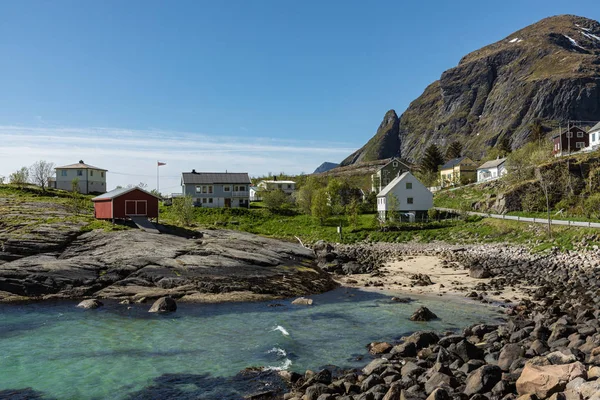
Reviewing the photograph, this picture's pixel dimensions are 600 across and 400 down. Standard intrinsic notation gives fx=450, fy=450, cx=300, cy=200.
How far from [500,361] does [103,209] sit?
47628 mm

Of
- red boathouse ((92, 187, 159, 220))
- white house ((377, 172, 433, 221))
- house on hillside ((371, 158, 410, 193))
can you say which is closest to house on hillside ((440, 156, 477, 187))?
house on hillside ((371, 158, 410, 193))

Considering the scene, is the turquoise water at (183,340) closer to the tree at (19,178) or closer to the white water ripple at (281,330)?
the white water ripple at (281,330)

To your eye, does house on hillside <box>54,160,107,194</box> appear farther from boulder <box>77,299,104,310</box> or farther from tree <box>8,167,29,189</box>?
boulder <box>77,299,104,310</box>

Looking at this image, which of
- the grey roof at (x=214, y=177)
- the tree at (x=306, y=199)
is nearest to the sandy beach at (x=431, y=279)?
the tree at (x=306, y=199)

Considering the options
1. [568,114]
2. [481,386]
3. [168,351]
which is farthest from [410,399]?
[568,114]

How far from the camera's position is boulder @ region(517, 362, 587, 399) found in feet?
39.5

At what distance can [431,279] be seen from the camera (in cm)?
3853

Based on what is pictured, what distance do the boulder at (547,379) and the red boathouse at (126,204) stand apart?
153ft

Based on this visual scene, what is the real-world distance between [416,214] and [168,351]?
5913 centimetres

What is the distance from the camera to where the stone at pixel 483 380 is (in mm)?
13508

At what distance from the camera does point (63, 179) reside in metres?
88.1

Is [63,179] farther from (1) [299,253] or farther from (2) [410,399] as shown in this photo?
(2) [410,399]

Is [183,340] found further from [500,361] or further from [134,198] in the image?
[134,198]

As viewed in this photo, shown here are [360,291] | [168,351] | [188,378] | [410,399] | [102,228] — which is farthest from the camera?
[102,228]
